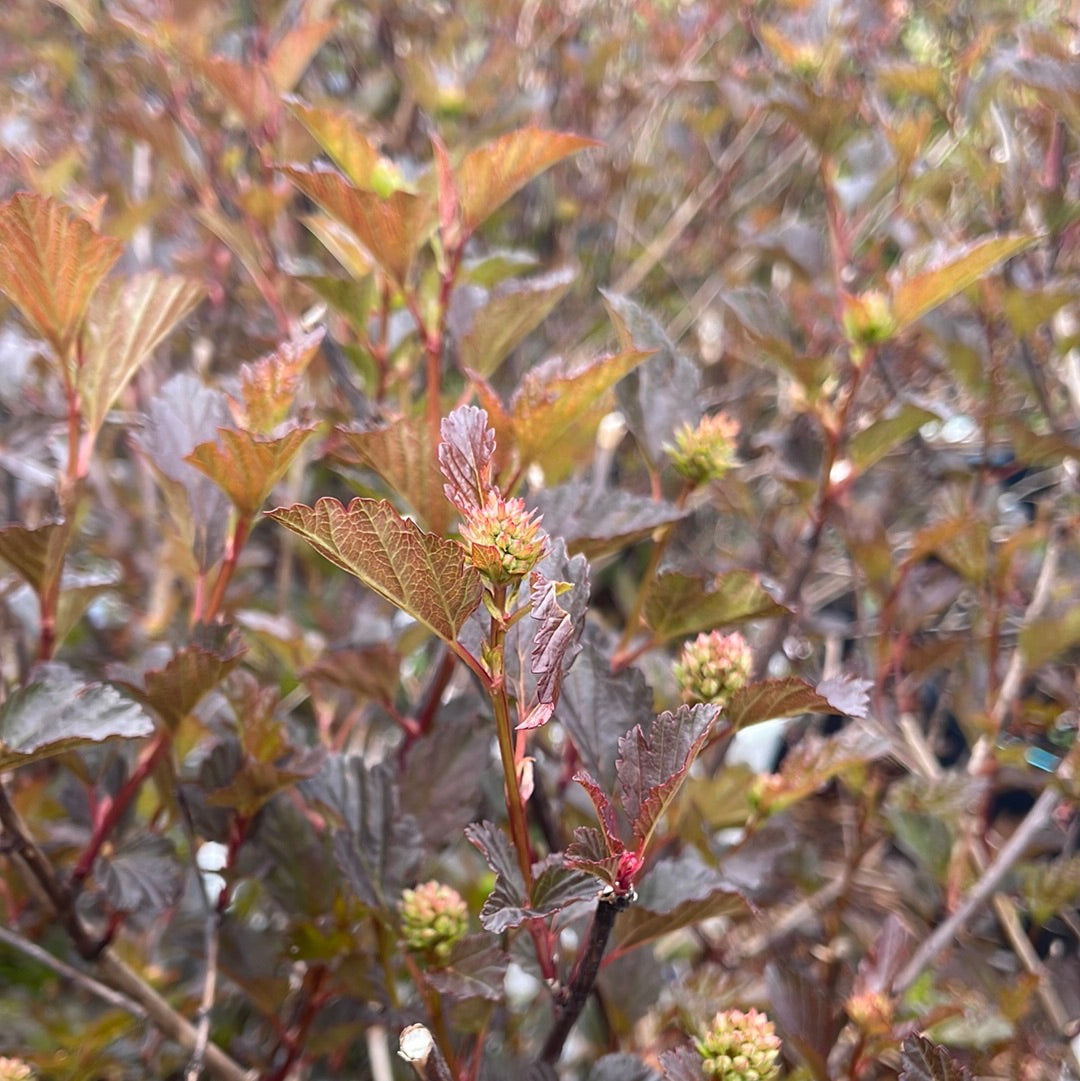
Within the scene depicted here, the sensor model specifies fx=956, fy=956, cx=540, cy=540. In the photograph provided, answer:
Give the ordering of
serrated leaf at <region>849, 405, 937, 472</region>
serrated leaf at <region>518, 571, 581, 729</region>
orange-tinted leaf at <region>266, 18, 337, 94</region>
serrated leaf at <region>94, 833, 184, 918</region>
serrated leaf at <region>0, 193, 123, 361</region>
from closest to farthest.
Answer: serrated leaf at <region>518, 571, 581, 729</region> → serrated leaf at <region>0, 193, 123, 361</region> → serrated leaf at <region>94, 833, 184, 918</region> → serrated leaf at <region>849, 405, 937, 472</region> → orange-tinted leaf at <region>266, 18, 337, 94</region>

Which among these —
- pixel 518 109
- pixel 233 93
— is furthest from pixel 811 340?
pixel 233 93

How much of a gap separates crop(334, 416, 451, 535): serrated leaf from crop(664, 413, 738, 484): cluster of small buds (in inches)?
6.6

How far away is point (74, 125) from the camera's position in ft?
5.60

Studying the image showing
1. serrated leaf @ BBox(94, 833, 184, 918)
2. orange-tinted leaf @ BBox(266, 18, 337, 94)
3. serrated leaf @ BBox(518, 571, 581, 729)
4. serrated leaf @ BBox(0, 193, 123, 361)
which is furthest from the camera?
orange-tinted leaf @ BBox(266, 18, 337, 94)

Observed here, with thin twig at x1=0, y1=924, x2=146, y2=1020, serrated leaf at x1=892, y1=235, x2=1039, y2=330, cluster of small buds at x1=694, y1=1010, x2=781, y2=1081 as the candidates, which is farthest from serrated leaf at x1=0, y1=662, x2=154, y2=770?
serrated leaf at x1=892, y1=235, x2=1039, y2=330

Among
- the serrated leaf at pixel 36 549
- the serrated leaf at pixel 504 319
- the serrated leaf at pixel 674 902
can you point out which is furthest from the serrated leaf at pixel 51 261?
the serrated leaf at pixel 674 902

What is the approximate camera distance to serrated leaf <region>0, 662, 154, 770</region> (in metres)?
0.49

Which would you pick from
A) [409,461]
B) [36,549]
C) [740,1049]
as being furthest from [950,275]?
[36,549]

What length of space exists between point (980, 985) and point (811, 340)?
73cm

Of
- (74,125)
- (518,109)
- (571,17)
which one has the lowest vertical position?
(518,109)

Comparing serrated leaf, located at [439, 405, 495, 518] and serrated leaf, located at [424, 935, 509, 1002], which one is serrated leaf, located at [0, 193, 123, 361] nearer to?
serrated leaf, located at [439, 405, 495, 518]

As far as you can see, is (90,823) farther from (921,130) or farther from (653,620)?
(921,130)

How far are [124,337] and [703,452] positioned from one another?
14.6 inches

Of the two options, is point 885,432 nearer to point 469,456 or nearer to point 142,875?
point 469,456
